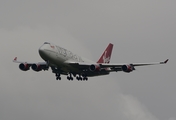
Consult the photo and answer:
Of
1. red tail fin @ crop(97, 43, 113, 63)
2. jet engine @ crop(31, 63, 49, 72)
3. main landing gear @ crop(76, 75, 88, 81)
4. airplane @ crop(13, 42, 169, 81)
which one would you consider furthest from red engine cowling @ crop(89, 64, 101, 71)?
red tail fin @ crop(97, 43, 113, 63)

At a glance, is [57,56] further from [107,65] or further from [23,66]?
[23,66]

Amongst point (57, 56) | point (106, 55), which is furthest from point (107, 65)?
point (106, 55)

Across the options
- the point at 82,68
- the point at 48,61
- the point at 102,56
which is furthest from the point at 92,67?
the point at 102,56

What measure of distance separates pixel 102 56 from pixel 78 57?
42.1 feet

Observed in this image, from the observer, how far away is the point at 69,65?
8606cm

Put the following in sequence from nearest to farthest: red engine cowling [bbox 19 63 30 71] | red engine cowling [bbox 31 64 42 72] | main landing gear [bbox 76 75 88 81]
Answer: red engine cowling [bbox 31 64 42 72] < red engine cowling [bbox 19 63 30 71] < main landing gear [bbox 76 75 88 81]

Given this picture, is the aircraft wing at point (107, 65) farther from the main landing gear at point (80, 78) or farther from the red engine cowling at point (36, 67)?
the red engine cowling at point (36, 67)

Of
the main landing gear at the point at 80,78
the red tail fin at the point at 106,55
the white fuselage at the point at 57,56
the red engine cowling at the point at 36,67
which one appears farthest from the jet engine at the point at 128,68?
the red engine cowling at the point at 36,67

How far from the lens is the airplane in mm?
83188

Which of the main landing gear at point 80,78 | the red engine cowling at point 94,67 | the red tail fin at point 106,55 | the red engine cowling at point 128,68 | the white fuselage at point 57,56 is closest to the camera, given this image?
the white fuselage at point 57,56

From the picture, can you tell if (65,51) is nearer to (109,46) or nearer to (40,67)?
(40,67)

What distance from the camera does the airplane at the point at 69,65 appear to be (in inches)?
3275

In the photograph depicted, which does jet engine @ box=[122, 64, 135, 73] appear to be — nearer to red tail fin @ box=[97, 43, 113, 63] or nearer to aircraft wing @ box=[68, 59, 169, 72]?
aircraft wing @ box=[68, 59, 169, 72]

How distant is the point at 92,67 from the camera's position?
87.5 metres
